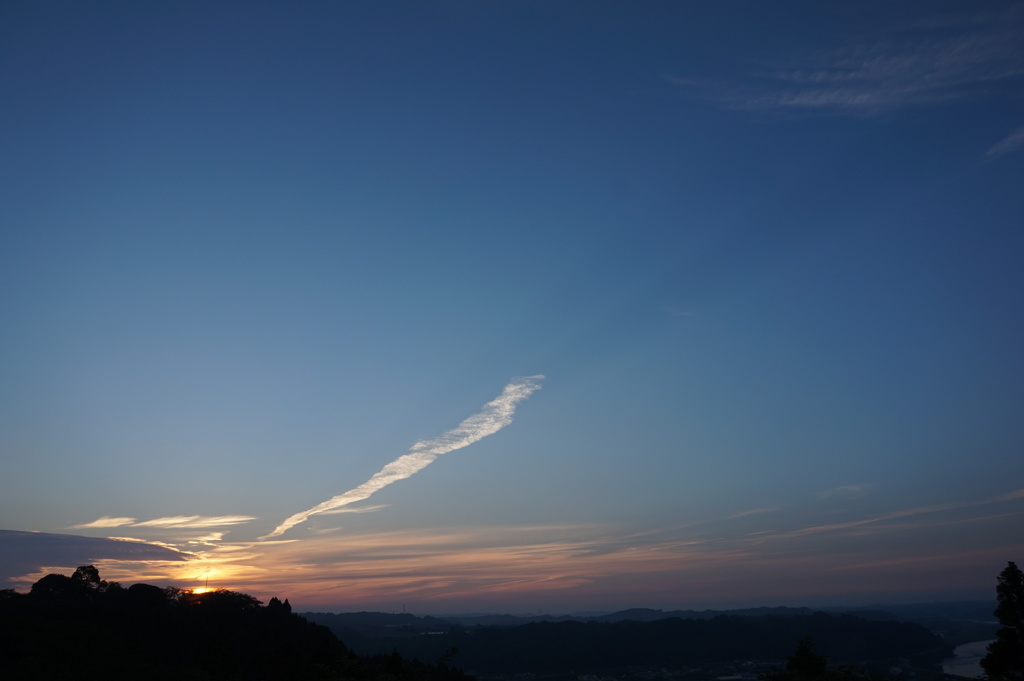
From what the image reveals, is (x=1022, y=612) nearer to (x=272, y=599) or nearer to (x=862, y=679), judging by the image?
(x=862, y=679)

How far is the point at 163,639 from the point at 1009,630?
323 feet

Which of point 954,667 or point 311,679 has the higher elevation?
point 311,679

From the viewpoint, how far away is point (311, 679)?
47031mm

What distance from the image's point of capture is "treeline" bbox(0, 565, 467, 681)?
45.0 m

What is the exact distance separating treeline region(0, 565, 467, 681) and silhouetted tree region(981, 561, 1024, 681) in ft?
129

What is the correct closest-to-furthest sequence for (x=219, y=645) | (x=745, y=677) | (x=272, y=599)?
(x=219, y=645), (x=272, y=599), (x=745, y=677)

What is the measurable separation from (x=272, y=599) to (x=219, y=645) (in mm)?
59128

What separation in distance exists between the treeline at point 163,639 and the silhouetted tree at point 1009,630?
129ft

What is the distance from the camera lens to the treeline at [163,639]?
45.0 metres

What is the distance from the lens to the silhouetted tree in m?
43.9

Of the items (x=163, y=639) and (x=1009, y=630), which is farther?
(x=163, y=639)

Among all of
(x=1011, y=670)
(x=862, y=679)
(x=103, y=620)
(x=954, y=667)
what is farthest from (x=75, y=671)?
(x=954, y=667)

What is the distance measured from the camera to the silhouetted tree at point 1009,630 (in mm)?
43906

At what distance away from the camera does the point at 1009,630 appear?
1762 inches
